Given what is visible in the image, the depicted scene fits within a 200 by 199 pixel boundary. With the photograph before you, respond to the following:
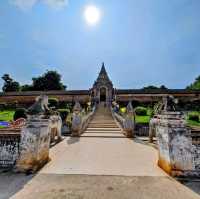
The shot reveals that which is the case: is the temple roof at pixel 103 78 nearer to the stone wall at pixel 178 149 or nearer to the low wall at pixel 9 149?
the stone wall at pixel 178 149

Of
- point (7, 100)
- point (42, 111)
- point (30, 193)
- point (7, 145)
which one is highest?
point (7, 100)

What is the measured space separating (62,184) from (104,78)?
26.4 metres

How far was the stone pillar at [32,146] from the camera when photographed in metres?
4.43

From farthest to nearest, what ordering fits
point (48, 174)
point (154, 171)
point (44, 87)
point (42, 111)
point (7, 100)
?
point (44, 87) → point (7, 100) → point (42, 111) → point (154, 171) → point (48, 174)

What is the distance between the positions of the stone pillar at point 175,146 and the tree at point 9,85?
5922cm

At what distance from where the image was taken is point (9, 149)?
180 inches

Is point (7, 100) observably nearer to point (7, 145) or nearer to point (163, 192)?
point (7, 145)

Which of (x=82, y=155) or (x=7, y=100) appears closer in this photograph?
(x=82, y=155)

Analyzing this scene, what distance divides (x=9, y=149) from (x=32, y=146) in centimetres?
73

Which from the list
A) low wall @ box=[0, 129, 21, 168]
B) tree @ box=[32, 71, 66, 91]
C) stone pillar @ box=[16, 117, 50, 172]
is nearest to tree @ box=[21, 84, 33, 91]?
tree @ box=[32, 71, 66, 91]

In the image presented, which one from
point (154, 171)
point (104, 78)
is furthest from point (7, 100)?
point (154, 171)

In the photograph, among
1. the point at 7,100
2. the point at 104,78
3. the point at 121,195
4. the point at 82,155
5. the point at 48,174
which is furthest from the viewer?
the point at 7,100

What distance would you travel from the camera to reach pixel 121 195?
10.3ft

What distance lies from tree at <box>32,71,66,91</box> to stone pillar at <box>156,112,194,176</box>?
48.1m
